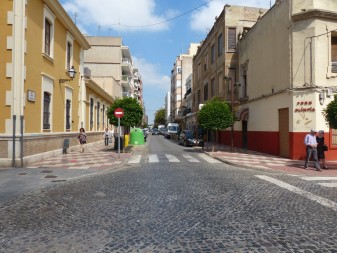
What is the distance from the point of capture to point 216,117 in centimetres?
2028

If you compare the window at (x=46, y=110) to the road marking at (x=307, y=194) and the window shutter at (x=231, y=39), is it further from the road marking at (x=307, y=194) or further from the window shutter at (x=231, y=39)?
the window shutter at (x=231, y=39)

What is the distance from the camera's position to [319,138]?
524 inches

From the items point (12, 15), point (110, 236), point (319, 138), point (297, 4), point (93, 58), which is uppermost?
point (93, 58)

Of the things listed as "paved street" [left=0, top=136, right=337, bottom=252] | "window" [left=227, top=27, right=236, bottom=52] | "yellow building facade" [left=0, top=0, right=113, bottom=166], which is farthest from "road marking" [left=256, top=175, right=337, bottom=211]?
"window" [left=227, top=27, right=236, bottom=52]

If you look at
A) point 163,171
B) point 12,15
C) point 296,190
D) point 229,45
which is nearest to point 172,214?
point 296,190

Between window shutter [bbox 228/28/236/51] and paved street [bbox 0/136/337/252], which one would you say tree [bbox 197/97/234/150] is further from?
paved street [bbox 0/136/337/252]

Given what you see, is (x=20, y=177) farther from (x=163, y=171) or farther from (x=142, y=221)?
(x=142, y=221)

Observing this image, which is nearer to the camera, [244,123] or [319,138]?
[319,138]

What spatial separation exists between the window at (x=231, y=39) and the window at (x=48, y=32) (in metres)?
14.6

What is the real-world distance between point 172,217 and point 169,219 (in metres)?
0.14

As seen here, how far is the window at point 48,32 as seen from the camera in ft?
49.8

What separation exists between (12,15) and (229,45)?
17.6 meters

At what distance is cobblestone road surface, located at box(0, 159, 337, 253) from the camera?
438cm

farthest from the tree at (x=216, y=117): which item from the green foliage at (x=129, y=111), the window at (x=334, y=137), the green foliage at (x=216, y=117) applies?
the window at (x=334, y=137)
